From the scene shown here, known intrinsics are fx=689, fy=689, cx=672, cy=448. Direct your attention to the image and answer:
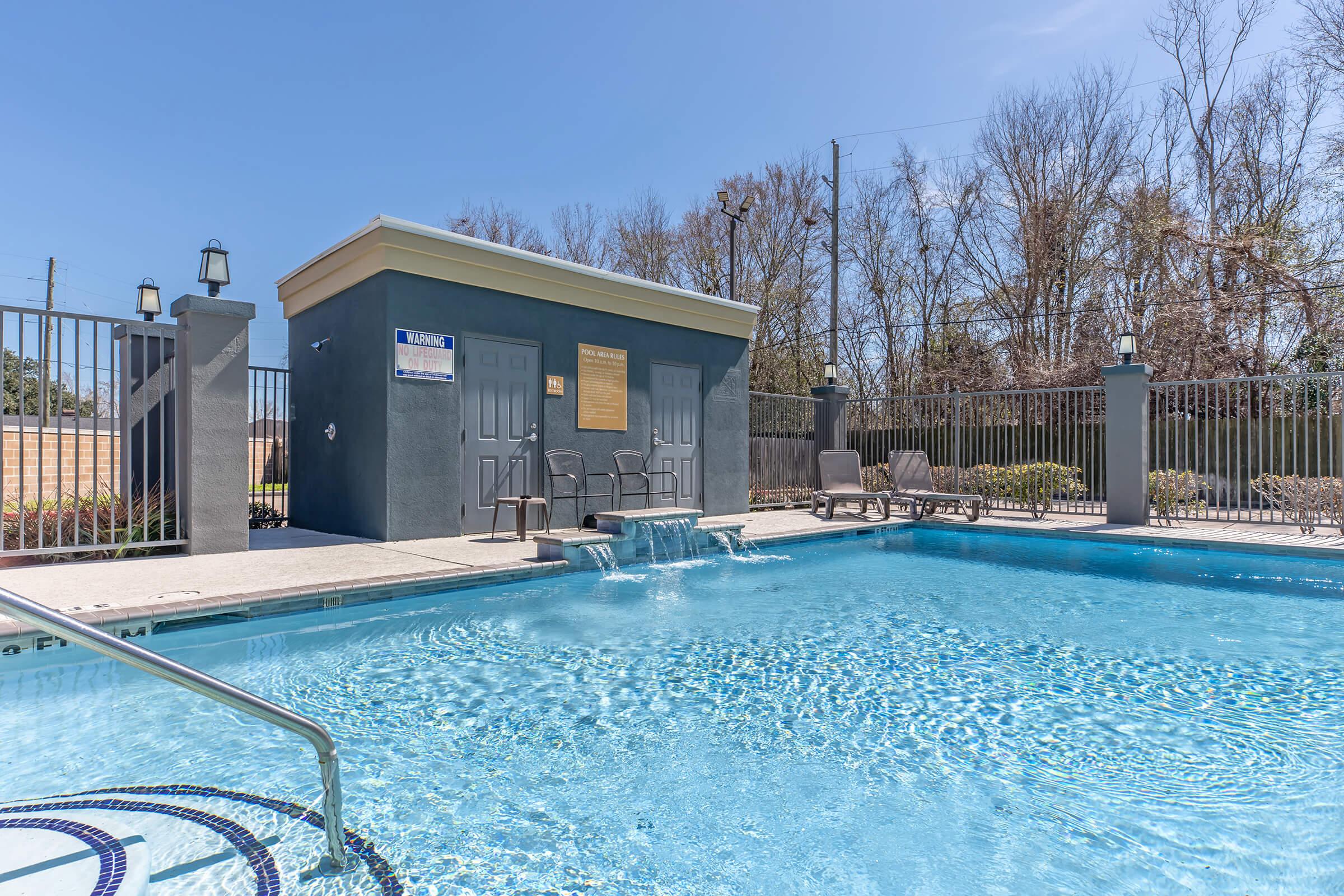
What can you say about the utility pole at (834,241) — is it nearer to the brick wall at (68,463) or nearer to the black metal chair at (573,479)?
the black metal chair at (573,479)

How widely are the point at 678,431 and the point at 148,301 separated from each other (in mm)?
5716

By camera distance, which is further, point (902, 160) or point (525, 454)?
point (902, 160)

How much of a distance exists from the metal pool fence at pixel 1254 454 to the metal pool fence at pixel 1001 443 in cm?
95

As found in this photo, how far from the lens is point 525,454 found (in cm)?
757

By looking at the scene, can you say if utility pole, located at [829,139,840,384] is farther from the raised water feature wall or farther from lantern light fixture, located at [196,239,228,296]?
lantern light fixture, located at [196,239,228,296]

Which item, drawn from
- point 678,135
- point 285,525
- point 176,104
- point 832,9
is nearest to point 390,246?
point 285,525

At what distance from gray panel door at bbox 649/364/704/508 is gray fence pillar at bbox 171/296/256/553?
4.42 meters

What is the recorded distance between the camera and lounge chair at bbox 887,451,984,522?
9.43m

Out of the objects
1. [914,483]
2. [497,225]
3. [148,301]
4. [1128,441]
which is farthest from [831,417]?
[497,225]

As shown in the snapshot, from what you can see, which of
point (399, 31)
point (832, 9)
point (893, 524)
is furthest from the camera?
point (832, 9)

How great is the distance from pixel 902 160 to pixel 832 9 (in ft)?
24.2

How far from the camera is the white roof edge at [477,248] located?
6562 millimetres

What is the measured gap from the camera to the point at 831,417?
11.3 metres

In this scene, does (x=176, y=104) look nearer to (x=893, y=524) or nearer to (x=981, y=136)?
(x=893, y=524)
